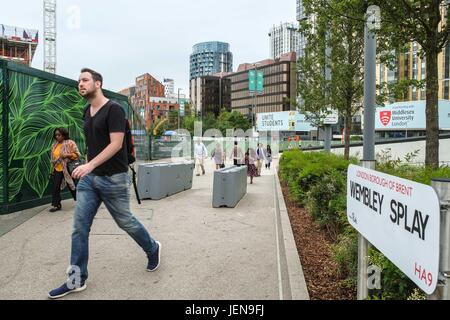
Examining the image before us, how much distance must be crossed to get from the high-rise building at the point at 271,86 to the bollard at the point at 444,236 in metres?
131

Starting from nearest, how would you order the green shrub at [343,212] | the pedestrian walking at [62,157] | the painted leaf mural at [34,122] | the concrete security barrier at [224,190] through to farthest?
the green shrub at [343,212] < the painted leaf mural at [34,122] < the pedestrian walking at [62,157] < the concrete security barrier at [224,190]

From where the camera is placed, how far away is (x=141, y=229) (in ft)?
14.0

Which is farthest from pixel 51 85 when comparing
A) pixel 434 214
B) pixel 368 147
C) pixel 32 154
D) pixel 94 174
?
pixel 434 214

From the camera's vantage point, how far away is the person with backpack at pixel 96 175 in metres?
3.85

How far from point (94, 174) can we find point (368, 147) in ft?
15.4

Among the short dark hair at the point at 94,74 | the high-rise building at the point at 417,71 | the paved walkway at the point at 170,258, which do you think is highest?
the high-rise building at the point at 417,71

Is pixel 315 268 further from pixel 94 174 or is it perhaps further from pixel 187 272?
pixel 94 174

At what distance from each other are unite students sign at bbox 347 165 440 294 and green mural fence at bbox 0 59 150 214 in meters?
6.83

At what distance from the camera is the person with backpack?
3848 mm

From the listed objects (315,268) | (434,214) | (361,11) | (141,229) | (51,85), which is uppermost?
(361,11)

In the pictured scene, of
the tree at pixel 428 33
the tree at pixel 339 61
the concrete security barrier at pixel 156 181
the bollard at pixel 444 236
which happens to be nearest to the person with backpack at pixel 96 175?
the bollard at pixel 444 236

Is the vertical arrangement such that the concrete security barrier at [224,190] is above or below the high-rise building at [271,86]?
below

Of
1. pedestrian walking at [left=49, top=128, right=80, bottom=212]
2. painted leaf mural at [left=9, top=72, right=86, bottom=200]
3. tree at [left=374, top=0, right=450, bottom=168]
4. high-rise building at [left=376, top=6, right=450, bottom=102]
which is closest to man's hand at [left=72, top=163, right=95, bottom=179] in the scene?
pedestrian walking at [left=49, top=128, right=80, bottom=212]

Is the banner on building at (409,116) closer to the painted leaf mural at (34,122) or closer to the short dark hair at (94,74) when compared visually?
the painted leaf mural at (34,122)
